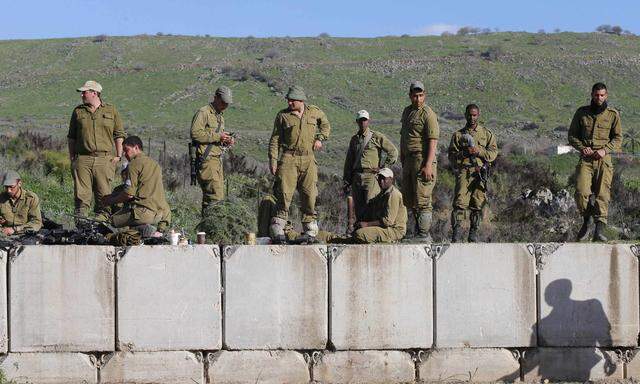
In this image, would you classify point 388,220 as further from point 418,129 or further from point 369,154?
point 369,154

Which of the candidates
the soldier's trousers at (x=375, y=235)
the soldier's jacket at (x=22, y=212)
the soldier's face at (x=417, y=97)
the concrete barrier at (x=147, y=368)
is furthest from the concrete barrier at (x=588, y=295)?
the soldier's jacket at (x=22, y=212)

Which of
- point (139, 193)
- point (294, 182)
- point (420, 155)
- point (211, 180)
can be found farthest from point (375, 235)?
point (211, 180)

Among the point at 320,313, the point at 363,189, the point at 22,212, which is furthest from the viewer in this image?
the point at 363,189

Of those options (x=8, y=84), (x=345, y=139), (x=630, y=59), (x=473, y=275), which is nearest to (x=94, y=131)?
(x=473, y=275)

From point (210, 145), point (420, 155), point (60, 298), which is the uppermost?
point (210, 145)

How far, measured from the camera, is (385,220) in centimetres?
1098

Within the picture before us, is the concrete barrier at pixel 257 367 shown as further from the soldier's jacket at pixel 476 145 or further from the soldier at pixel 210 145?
the soldier's jacket at pixel 476 145

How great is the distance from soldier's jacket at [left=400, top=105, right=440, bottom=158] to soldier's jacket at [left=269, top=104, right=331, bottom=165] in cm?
91

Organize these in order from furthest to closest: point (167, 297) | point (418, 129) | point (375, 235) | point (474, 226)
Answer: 1. point (474, 226)
2. point (418, 129)
3. point (375, 235)
4. point (167, 297)

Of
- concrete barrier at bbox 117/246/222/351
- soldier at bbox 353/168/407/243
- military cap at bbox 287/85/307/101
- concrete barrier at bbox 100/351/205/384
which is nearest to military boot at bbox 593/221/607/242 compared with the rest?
soldier at bbox 353/168/407/243

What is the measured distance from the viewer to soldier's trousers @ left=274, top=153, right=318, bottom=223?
12.4 meters

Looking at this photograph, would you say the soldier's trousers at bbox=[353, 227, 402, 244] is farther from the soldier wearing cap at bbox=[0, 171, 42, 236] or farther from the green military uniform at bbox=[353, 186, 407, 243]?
the soldier wearing cap at bbox=[0, 171, 42, 236]

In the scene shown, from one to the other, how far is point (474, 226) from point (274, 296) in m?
4.05

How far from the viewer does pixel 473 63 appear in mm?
58562
